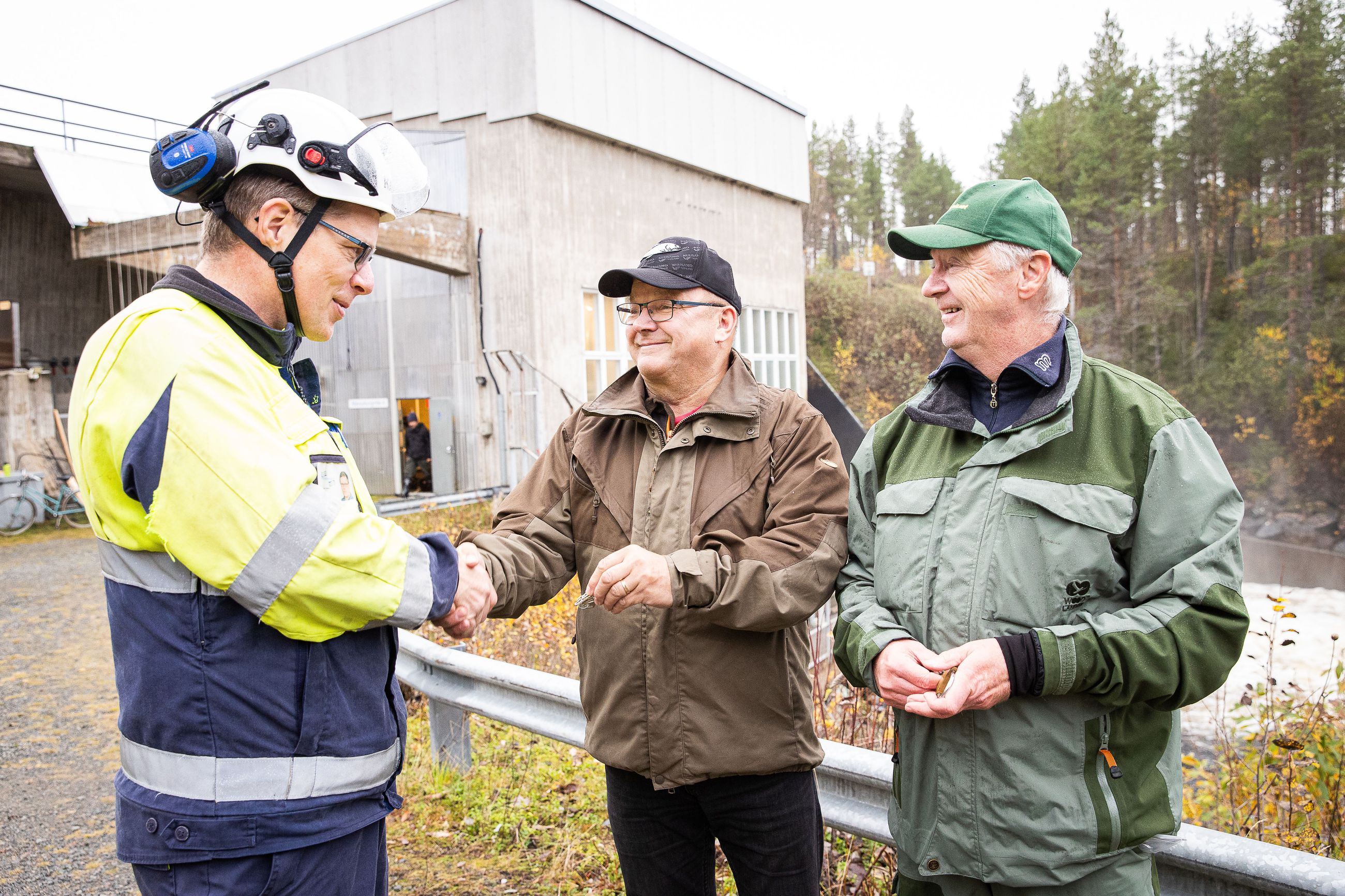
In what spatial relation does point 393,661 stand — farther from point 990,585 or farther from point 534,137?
point 534,137

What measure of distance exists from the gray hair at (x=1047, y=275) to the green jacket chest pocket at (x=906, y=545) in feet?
1.91

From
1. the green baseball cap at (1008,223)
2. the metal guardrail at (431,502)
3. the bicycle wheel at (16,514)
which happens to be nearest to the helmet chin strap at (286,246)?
the green baseball cap at (1008,223)

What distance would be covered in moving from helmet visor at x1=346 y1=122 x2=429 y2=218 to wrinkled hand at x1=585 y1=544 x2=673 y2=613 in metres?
1.07

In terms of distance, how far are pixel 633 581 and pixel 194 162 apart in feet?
4.88

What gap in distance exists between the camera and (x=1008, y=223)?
7.96 ft

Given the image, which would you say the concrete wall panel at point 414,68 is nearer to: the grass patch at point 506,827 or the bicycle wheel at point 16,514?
the bicycle wheel at point 16,514

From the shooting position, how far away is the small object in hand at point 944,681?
2.14 meters

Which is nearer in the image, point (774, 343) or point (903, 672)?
point (903, 672)

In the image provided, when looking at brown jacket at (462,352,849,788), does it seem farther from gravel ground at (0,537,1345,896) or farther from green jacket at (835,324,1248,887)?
gravel ground at (0,537,1345,896)

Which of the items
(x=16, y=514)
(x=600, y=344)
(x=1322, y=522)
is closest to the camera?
(x=16, y=514)

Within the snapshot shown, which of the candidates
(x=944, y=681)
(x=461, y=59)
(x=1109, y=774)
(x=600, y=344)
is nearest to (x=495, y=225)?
(x=600, y=344)

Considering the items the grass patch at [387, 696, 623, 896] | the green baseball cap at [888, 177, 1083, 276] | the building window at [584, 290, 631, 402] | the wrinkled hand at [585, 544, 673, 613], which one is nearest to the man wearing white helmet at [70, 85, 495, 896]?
the wrinkled hand at [585, 544, 673, 613]

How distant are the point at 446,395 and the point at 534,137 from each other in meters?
5.80

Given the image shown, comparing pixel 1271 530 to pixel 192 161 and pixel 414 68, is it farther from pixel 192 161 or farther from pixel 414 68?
pixel 192 161
